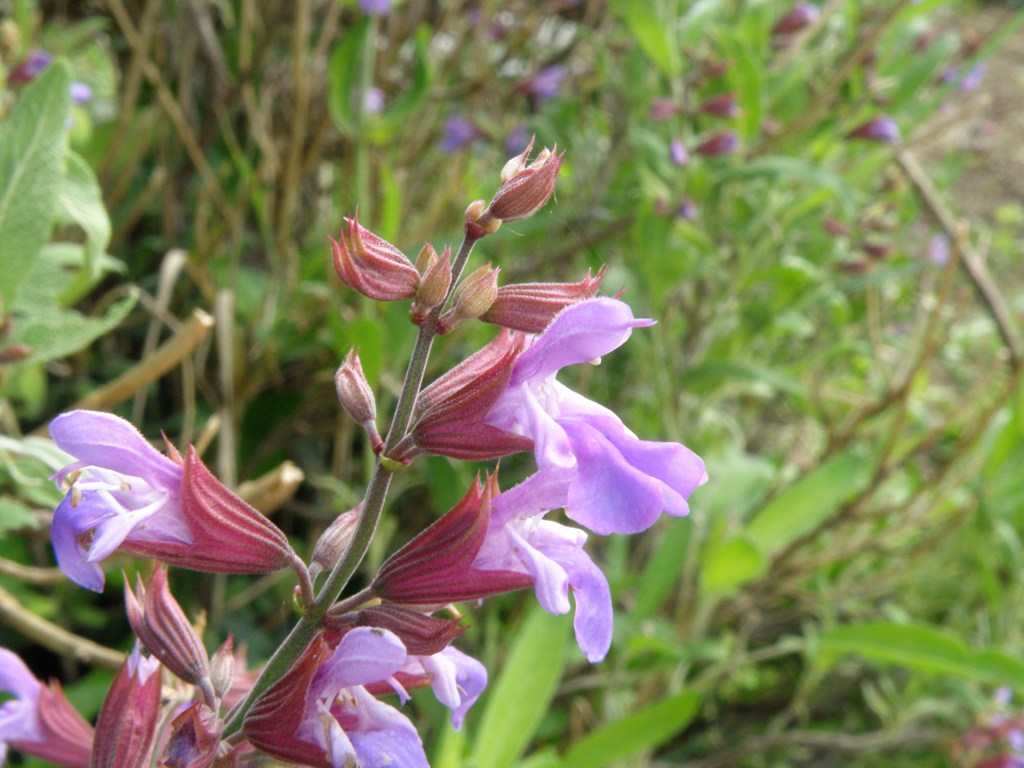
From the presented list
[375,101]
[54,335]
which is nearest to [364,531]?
[54,335]

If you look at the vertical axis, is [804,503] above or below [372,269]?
below

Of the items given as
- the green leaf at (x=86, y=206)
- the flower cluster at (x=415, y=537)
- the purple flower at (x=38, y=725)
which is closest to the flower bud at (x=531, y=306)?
the flower cluster at (x=415, y=537)

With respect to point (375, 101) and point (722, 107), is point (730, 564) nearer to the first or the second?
point (722, 107)

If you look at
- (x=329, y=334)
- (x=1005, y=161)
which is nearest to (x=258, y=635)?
(x=329, y=334)

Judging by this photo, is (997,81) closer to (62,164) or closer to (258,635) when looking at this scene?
(258,635)

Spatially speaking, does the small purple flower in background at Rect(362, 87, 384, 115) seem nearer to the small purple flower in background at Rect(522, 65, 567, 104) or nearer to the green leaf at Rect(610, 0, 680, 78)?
the small purple flower in background at Rect(522, 65, 567, 104)

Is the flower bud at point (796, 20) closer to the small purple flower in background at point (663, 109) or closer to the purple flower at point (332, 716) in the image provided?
the small purple flower in background at point (663, 109)
